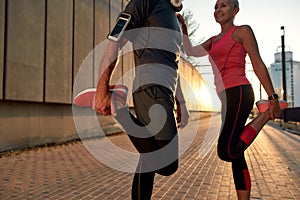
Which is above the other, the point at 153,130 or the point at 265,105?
the point at 265,105

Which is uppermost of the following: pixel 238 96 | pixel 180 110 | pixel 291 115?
pixel 238 96

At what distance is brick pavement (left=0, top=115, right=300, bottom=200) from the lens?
3.81 metres

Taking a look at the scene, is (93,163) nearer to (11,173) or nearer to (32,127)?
(11,173)

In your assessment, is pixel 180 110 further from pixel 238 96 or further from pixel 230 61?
pixel 230 61

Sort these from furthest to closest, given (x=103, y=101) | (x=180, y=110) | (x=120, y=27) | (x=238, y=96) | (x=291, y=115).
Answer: (x=291, y=115) → (x=238, y=96) → (x=180, y=110) → (x=120, y=27) → (x=103, y=101)

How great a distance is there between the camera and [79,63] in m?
9.78

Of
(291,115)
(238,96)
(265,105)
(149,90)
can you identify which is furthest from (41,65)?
(291,115)

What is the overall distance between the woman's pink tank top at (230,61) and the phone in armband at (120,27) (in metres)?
1.06

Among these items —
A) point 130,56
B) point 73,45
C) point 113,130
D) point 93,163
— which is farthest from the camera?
point 130,56

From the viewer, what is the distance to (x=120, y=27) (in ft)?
6.40

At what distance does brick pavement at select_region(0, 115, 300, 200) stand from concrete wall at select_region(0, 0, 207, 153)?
1.00m

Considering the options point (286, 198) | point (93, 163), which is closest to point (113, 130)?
point (93, 163)

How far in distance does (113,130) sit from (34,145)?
4.93 meters

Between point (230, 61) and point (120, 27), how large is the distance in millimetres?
1141
